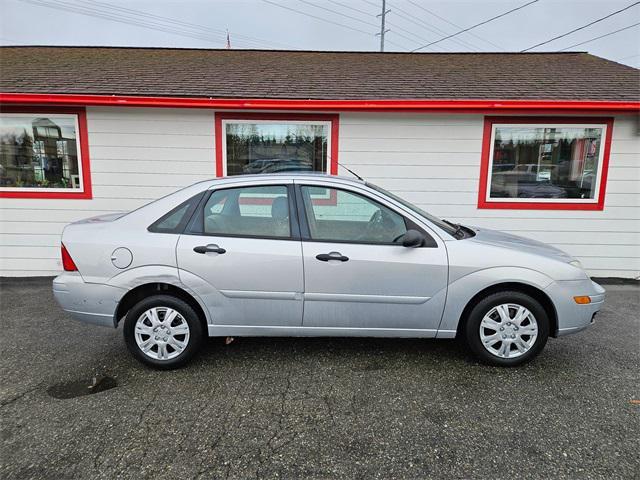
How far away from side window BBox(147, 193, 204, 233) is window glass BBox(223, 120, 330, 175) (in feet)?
10.1

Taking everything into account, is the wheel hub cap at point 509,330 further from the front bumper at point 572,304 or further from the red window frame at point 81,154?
the red window frame at point 81,154

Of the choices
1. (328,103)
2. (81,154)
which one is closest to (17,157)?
(81,154)

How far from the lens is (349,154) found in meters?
6.02

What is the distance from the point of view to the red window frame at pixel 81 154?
5844 mm

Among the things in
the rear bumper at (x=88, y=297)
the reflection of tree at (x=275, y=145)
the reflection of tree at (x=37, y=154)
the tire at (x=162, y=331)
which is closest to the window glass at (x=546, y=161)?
the reflection of tree at (x=275, y=145)

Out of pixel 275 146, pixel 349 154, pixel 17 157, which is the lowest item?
pixel 17 157

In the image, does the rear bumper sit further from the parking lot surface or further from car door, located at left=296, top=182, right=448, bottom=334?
car door, located at left=296, top=182, right=448, bottom=334

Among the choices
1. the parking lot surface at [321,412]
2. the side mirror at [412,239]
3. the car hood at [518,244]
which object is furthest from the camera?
the car hood at [518,244]

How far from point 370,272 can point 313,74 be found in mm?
5221

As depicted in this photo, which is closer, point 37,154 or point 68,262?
point 68,262

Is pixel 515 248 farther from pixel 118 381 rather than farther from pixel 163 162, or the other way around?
pixel 163 162

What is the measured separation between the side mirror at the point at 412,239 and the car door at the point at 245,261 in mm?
834

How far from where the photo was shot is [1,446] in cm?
231

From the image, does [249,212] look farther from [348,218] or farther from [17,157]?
[17,157]
